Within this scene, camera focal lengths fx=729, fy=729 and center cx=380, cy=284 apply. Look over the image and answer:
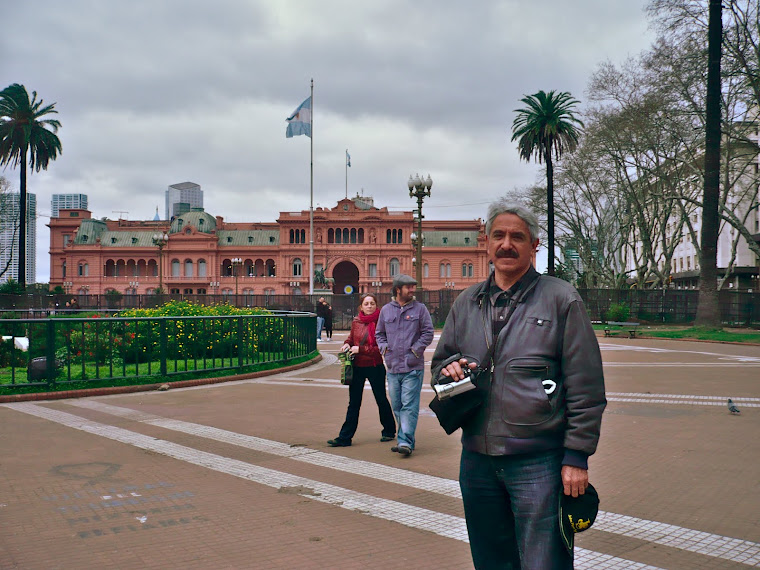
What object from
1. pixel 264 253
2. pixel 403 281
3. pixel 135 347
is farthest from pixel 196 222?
pixel 403 281

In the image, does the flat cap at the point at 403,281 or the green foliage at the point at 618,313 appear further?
the green foliage at the point at 618,313

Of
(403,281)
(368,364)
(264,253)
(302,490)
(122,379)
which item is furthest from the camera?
(264,253)

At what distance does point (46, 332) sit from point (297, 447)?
6.22 meters

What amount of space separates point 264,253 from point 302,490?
93.9 meters

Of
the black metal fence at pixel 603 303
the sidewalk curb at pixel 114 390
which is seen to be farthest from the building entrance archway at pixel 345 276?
the sidewalk curb at pixel 114 390

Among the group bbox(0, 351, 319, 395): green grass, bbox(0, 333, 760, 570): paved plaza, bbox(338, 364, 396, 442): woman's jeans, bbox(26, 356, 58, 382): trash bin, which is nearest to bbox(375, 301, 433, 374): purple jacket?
bbox(338, 364, 396, 442): woman's jeans

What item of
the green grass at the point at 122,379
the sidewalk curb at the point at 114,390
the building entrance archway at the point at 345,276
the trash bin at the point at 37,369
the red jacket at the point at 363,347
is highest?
the building entrance archway at the point at 345,276

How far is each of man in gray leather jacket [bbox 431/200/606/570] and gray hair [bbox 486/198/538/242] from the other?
130mm

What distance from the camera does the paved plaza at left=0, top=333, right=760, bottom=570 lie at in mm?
4598

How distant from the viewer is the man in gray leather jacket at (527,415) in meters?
2.74

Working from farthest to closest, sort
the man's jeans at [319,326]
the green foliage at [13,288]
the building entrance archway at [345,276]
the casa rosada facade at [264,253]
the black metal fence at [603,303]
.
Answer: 1. the building entrance archway at [345,276]
2. the casa rosada facade at [264,253]
3. the green foliage at [13,288]
4. the black metal fence at [603,303]
5. the man's jeans at [319,326]

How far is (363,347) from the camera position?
326 inches

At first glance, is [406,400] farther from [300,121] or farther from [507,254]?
[300,121]

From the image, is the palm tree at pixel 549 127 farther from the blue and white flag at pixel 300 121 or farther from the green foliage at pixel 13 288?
the green foliage at pixel 13 288
